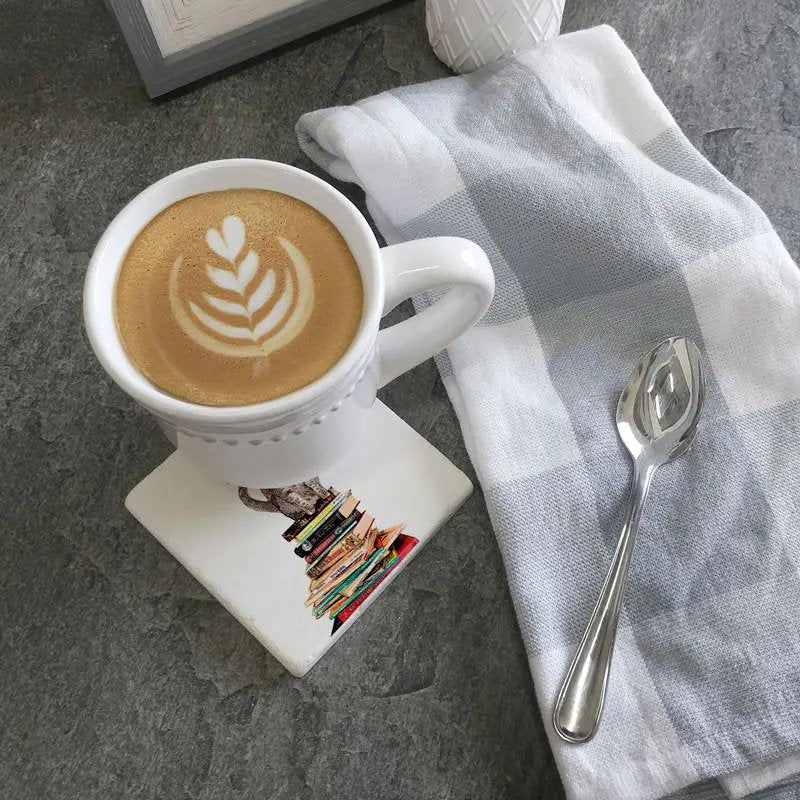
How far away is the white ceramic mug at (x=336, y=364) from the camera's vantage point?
1.39ft

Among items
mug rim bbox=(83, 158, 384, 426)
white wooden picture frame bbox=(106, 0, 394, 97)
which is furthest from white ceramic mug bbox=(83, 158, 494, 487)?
white wooden picture frame bbox=(106, 0, 394, 97)

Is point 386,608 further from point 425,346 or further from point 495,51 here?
point 495,51

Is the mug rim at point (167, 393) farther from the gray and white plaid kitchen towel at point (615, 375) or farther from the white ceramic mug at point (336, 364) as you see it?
the gray and white plaid kitchen towel at point (615, 375)

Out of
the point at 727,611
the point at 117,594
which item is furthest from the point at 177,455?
the point at 727,611

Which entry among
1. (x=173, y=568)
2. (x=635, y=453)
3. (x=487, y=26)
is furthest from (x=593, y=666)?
(x=487, y=26)

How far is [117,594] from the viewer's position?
545 millimetres

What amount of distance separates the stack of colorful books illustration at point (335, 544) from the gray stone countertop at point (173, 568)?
0.07ft

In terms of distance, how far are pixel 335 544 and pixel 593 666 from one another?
17 centimetres

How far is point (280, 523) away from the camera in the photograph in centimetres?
55

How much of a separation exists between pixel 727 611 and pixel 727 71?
0.44m

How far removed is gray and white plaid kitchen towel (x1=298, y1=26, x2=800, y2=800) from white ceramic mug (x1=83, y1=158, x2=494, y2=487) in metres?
0.09

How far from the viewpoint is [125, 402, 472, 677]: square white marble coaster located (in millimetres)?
525

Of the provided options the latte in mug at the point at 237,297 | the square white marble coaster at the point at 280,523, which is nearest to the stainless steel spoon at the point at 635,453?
the square white marble coaster at the point at 280,523

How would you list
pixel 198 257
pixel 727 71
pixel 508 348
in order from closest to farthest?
pixel 198 257 → pixel 508 348 → pixel 727 71
